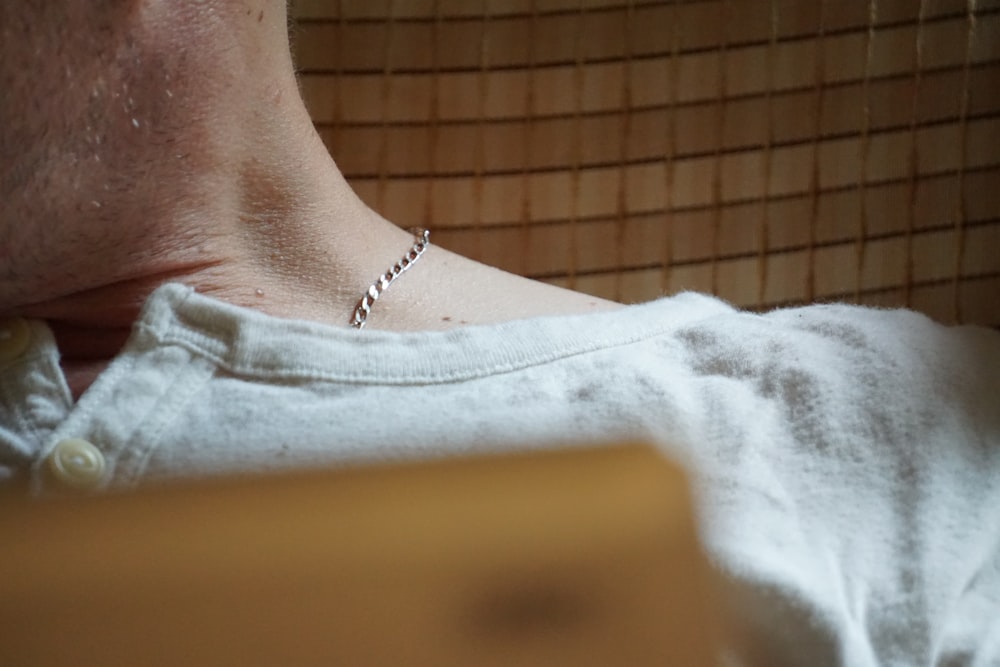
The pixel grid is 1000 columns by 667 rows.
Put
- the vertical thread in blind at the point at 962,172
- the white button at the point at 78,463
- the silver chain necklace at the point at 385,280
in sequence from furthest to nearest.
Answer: the vertical thread in blind at the point at 962,172
the silver chain necklace at the point at 385,280
the white button at the point at 78,463

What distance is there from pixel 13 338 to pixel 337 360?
15cm

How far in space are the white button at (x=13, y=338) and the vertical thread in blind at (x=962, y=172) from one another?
719 mm

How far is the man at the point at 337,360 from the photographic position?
389mm

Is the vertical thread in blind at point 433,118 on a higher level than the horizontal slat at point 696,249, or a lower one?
higher

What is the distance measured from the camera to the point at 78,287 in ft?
1.58

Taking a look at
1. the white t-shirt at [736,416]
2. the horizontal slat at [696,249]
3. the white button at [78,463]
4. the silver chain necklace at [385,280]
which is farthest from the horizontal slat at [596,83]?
the white button at [78,463]

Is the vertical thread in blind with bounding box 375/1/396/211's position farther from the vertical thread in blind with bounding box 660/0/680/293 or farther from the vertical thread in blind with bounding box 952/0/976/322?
the vertical thread in blind with bounding box 952/0/976/322

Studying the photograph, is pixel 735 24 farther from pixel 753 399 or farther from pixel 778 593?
pixel 778 593

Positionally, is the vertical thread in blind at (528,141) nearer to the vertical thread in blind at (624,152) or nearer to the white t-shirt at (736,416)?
the vertical thread in blind at (624,152)

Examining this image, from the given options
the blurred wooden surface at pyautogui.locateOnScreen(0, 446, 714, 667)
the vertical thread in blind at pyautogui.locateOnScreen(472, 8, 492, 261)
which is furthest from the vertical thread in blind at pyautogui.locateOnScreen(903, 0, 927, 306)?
the blurred wooden surface at pyautogui.locateOnScreen(0, 446, 714, 667)

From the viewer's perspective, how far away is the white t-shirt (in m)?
0.38

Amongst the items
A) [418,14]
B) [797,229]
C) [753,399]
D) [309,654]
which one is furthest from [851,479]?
[418,14]

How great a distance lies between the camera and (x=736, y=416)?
438mm

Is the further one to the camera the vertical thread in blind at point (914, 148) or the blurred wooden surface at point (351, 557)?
the vertical thread in blind at point (914, 148)
